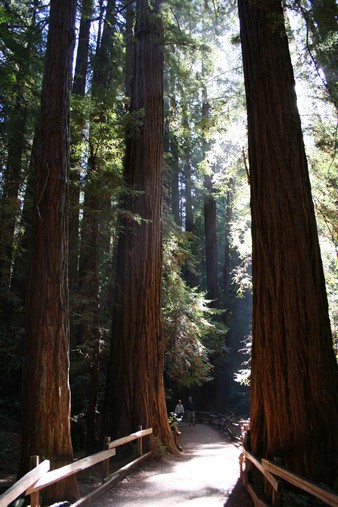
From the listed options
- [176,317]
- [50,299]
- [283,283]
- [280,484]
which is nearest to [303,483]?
[280,484]

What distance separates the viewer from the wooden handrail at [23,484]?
147 inches

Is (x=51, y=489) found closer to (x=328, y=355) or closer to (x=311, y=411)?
(x=311, y=411)

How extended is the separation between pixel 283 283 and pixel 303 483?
8.26ft

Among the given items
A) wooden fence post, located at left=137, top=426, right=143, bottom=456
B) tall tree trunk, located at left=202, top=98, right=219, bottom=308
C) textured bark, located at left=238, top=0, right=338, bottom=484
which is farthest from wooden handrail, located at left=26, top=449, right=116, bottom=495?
tall tree trunk, located at left=202, top=98, right=219, bottom=308

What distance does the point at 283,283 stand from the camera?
593 centimetres

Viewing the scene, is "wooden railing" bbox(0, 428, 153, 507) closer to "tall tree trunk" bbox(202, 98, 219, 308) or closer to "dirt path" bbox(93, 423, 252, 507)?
"dirt path" bbox(93, 423, 252, 507)

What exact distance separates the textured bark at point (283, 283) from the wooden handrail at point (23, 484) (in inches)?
115

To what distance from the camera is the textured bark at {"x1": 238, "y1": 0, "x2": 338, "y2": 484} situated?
17.8ft

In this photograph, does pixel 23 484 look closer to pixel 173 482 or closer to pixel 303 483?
pixel 303 483

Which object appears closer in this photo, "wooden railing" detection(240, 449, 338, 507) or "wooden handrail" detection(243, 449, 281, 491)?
"wooden railing" detection(240, 449, 338, 507)

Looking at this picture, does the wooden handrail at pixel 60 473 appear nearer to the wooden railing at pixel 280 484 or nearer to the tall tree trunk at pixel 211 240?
the wooden railing at pixel 280 484

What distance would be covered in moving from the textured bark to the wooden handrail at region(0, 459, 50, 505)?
293cm

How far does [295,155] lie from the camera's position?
6395 mm

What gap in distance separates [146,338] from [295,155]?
5.99 m
